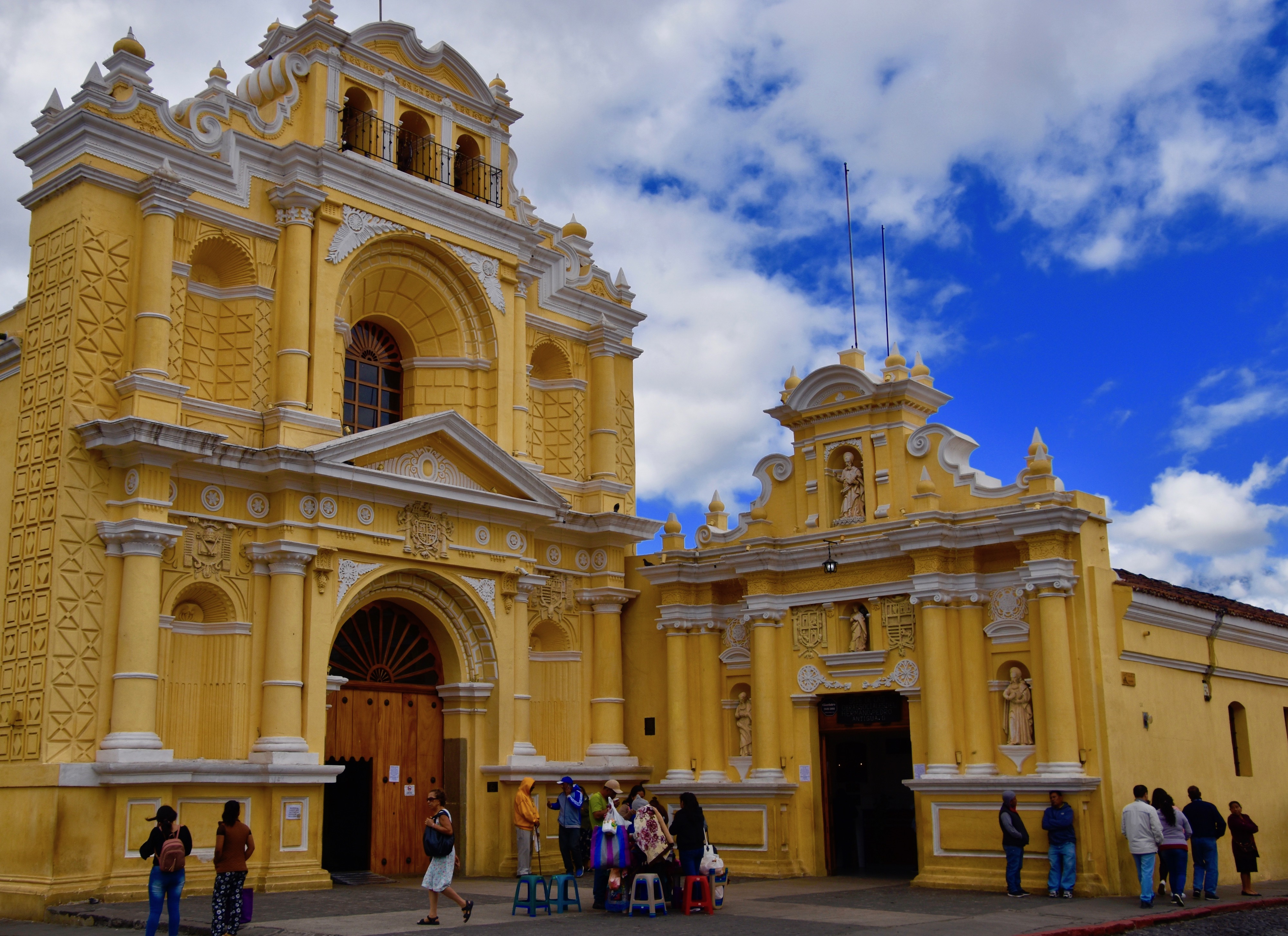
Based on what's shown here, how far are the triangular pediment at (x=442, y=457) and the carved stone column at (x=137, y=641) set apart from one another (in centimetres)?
270

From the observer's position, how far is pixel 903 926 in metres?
13.5

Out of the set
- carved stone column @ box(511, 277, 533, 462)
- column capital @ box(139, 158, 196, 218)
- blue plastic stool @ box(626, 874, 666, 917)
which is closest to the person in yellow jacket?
blue plastic stool @ box(626, 874, 666, 917)

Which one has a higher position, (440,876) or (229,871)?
(229,871)

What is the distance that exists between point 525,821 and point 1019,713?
730 centimetres

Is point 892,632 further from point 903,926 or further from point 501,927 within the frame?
point 501,927

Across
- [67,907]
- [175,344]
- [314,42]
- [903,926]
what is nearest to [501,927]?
[903,926]

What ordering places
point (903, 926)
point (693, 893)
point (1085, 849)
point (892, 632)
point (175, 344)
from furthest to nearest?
point (892, 632) → point (175, 344) → point (1085, 849) → point (693, 893) → point (903, 926)

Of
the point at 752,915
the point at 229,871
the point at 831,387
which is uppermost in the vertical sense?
the point at 831,387

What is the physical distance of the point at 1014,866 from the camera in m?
17.1

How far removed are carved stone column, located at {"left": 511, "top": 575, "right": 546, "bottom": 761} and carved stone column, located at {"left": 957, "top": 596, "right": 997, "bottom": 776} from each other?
7178 millimetres

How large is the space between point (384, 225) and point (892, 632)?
34.8 ft

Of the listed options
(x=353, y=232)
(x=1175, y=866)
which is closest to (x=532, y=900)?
(x=1175, y=866)

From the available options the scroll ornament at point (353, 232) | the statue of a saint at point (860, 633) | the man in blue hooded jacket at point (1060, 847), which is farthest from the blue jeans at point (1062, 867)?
the scroll ornament at point (353, 232)

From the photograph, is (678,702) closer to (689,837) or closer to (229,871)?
(689,837)
